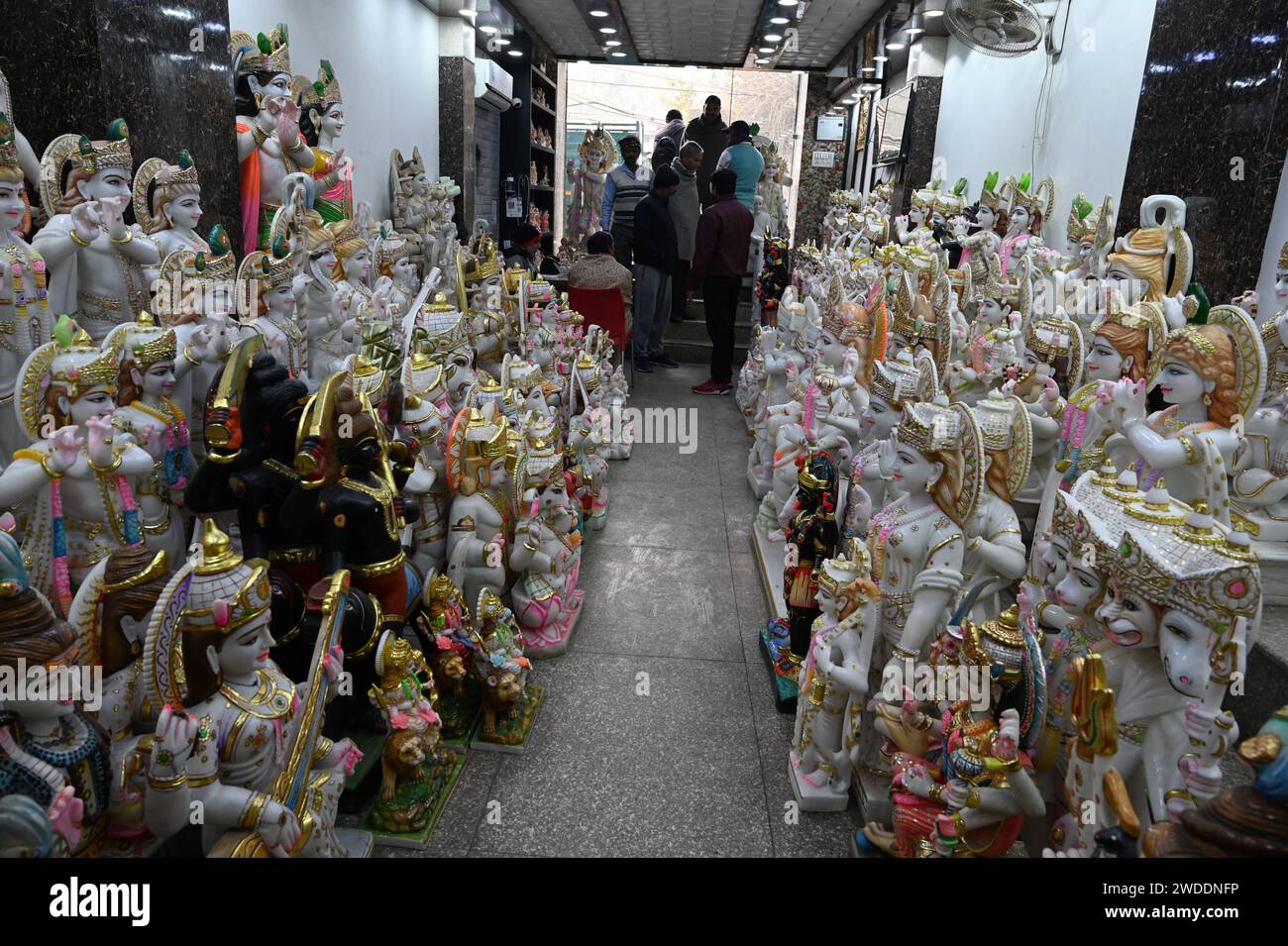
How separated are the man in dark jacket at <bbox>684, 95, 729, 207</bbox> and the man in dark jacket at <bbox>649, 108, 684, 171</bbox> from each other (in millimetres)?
128

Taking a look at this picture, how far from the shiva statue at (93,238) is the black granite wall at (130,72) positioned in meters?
0.47

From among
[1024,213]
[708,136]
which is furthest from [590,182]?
[1024,213]

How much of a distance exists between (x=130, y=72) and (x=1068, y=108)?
215 inches

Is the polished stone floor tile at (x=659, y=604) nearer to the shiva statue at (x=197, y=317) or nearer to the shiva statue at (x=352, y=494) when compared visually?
the shiva statue at (x=352, y=494)

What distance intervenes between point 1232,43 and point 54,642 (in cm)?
500

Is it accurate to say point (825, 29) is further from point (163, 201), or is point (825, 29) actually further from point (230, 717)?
point (230, 717)

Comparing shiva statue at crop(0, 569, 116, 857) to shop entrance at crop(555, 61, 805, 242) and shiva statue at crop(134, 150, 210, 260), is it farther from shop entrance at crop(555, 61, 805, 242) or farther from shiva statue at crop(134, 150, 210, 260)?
shop entrance at crop(555, 61, 805, 242)

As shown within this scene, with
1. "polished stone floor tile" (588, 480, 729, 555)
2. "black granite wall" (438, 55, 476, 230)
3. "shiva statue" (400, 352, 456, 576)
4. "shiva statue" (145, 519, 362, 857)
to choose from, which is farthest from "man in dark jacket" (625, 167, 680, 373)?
"shiva statue" (145, 519, 362, 857)

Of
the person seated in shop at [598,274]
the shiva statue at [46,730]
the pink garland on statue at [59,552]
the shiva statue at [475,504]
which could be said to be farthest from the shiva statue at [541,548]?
the person seated in shop at [598,274]

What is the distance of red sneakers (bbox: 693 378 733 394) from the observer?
8125 millimetres

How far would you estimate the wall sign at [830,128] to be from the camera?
476 inches

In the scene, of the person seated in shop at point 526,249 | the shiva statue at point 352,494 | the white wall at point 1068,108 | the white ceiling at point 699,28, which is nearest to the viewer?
the shiva statue at point 352,494

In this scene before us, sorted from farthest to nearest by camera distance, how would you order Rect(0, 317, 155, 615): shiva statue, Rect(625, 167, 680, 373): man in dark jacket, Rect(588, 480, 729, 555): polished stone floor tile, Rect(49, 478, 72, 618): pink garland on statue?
1. Rect(625, 167, 680, 373): man in dark jacket
2. Rect(588, 480, 729, 555): polished stone floor tile
3. Rect(49, 478, 72, 618): pink garland on statue
4. Rect(0, 317, 155, 615): shiva statue

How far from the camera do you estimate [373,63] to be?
22.0 ft
